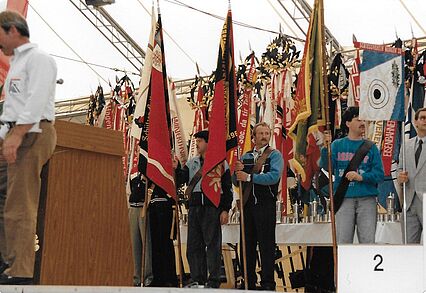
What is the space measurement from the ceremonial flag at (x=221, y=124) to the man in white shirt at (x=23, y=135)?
64.9 inches

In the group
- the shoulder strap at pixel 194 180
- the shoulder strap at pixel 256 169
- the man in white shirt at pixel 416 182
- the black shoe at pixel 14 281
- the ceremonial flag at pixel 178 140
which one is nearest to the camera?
the black shoe at pixel 14 281

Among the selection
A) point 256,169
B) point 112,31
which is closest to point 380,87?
point 256,169

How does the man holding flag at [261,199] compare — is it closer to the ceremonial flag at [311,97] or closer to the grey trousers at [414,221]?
the ceremonial flag at [311,97]

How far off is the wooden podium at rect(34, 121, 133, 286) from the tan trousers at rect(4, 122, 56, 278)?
0.73ft

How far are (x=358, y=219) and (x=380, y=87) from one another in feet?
2.73

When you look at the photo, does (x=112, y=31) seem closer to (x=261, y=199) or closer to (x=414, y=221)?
(x=261, y=199)

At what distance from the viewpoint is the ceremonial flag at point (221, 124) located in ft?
19.2

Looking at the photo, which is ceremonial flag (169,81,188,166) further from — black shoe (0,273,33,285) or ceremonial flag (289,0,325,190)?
black shoe (0,273,33,285)

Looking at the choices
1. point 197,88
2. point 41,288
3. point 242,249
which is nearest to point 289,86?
point 197,88

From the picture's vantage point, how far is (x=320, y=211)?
6.73m

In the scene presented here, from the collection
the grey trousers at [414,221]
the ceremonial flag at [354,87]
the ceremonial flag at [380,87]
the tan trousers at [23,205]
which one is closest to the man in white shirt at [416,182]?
the grey trousers at [414,221]

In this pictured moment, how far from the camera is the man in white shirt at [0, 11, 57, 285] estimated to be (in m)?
4.26

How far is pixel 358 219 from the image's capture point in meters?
5.38

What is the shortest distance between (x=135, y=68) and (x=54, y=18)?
45.1 inches
